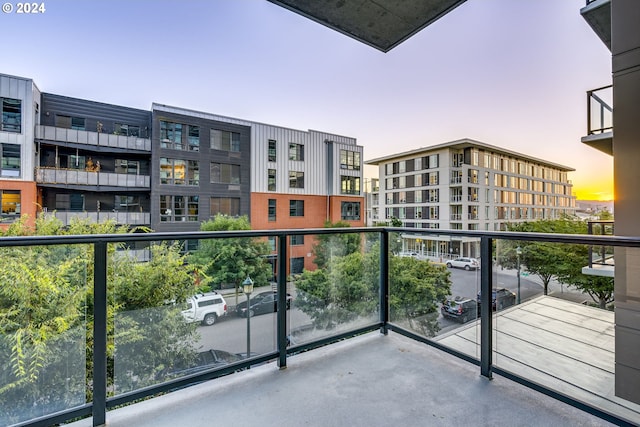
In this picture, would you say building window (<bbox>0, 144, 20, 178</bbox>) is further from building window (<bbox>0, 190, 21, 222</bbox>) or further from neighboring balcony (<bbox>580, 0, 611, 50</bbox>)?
neighboring balcony (<bbox>580, 0, 611, 50</bbox>)

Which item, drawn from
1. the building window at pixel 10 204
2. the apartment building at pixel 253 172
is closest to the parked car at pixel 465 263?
the apartment building at pixel 253 172

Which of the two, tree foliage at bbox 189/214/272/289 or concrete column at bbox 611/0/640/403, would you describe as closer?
tree foliage at bbox 189/214/272/289

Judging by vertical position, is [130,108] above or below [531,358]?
above

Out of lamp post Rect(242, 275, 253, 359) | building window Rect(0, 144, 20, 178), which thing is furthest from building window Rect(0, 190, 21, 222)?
lamp post Rect(242, 275, 253, 359)

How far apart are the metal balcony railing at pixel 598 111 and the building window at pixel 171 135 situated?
1461cm

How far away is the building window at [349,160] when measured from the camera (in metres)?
18.7

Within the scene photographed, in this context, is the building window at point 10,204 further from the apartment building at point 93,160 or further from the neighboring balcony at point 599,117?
the neighboring balcony at point 599,117

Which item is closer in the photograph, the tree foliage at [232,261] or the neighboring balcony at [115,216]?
the tree foliage at [232,261]

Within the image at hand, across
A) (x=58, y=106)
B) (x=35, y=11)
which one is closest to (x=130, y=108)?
(x=58, y=106)

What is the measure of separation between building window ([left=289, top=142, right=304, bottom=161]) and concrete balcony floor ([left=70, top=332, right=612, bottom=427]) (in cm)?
1575

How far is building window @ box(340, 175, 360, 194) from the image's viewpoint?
18589 mm

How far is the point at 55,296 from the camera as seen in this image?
1.34 meters

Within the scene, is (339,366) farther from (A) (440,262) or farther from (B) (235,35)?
(B) (235,35)

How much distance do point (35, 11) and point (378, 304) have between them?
9362 mm
